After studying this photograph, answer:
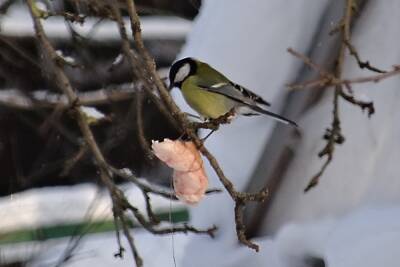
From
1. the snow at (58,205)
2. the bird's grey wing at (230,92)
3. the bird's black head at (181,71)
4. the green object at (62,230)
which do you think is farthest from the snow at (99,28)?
the bird's grey wing at (230,92)

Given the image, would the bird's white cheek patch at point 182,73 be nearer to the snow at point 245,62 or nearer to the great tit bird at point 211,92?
the great tit bird at point 211,92

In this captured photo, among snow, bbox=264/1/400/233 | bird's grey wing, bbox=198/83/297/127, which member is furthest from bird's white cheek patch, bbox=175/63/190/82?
snow, bbox=264/1/400/233

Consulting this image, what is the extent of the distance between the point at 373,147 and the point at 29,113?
3480 mm

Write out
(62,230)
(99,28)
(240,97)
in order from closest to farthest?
(240,97) < (62,230) < (99,28)

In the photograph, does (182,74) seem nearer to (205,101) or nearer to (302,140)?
(205,101)

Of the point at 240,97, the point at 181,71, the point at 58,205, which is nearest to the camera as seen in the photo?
the point at 240,97

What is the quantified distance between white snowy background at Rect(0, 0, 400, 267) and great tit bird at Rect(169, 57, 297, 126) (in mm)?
164

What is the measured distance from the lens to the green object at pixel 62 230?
4.04 meters

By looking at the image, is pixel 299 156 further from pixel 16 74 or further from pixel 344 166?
pixel 16 74

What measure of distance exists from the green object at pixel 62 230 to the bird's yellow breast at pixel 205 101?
149 centimetres

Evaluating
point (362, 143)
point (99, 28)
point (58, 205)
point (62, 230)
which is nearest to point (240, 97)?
point (362, 143)

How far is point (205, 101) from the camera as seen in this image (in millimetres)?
2469

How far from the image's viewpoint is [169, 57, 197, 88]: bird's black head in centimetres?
252

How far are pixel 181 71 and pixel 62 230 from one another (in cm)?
216
